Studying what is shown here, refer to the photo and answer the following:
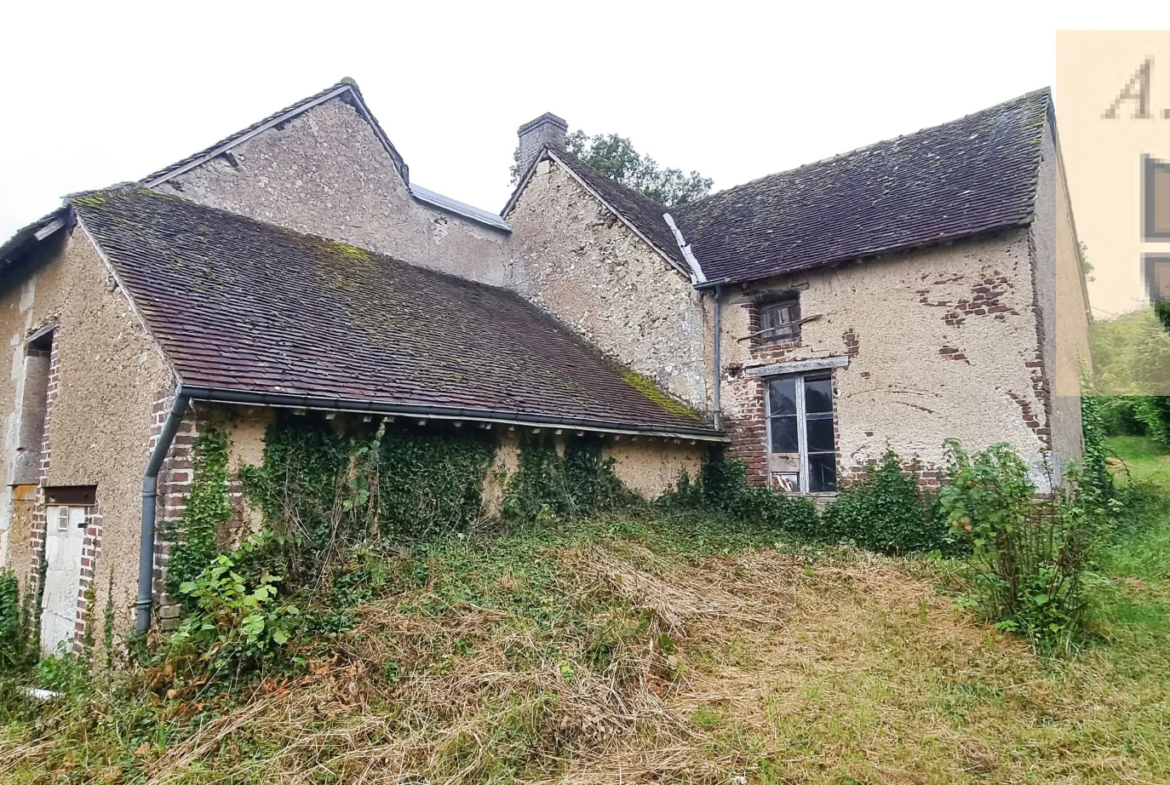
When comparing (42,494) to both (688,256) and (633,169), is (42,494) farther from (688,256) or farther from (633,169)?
(633,169)

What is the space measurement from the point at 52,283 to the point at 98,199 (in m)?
1.29

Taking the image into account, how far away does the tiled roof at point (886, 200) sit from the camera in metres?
9.68

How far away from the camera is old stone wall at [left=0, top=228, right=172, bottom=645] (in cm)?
612

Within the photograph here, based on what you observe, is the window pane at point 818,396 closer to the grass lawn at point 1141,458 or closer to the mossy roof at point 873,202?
the mossy roof at point 873,202

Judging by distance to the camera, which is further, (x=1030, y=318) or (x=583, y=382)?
(x=583, y=382)

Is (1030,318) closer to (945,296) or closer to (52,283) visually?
(945,296)

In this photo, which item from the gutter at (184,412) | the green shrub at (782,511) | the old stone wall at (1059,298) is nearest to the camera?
the gutter at (184,412)

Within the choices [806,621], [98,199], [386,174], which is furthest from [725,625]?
[386,174]

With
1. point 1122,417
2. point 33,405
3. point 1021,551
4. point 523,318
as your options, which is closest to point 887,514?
point 1021,551

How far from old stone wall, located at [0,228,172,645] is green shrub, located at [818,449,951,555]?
344 inches

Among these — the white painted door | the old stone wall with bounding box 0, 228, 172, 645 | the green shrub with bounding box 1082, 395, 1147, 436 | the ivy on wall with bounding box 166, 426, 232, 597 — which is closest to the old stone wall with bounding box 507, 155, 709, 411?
the ivy on wall with bounding box 166, 426, 232, 597

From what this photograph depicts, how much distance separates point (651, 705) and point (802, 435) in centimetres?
714

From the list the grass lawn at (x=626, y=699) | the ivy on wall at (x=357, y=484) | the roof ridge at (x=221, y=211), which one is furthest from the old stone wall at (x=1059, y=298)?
the roof ridge at (x=221, y=211)

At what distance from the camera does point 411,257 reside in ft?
43.1
